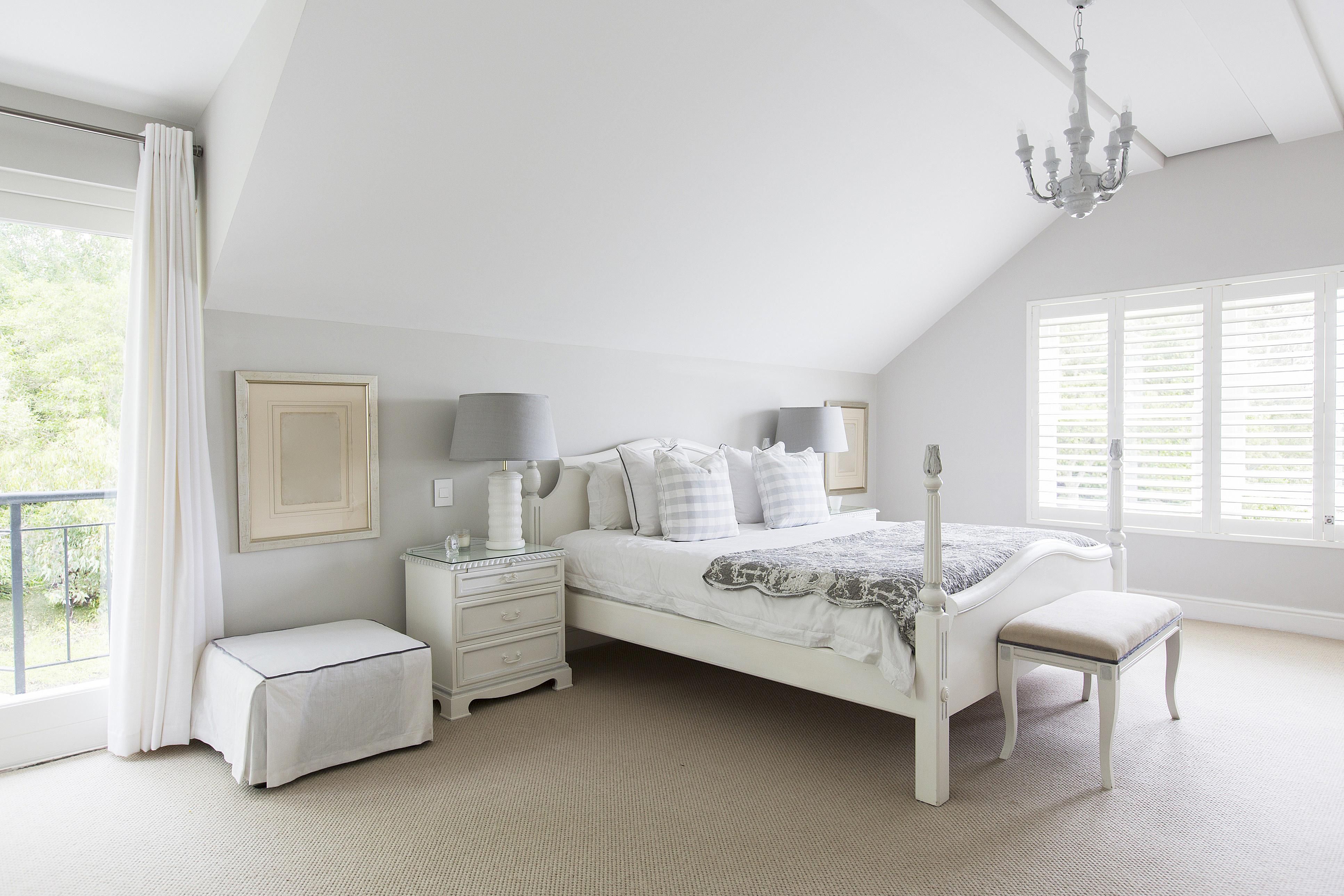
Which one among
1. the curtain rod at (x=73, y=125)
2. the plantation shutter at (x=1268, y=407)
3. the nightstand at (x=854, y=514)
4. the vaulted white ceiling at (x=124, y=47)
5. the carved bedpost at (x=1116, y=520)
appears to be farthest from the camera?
the nightstand at (x=854, y=514)

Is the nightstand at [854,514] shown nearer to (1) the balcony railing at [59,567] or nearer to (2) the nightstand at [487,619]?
(2) the nightstand at [487,619]

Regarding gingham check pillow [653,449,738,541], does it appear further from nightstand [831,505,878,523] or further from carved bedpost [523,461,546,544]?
nightstand [831,505,878,523]

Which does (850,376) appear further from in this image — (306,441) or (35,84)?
(35,84)

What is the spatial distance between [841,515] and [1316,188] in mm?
3169

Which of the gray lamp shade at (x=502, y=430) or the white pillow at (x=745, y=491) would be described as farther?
the white pillow at (x=745, y=491)

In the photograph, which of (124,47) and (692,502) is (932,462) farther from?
(124,47)

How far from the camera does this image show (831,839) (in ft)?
7.32

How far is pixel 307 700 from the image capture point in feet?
8.39

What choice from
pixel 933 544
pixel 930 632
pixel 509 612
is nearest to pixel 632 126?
pixel 933 544

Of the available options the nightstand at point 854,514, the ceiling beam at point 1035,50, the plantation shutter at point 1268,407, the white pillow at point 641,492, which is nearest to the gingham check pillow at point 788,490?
the nightstand at point 854,514

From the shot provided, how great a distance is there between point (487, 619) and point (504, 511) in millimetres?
482

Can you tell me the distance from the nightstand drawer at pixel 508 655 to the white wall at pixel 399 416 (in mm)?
551

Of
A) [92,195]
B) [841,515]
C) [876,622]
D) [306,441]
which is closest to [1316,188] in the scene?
[841,515]

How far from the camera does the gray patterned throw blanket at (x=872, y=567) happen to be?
2514 mm
